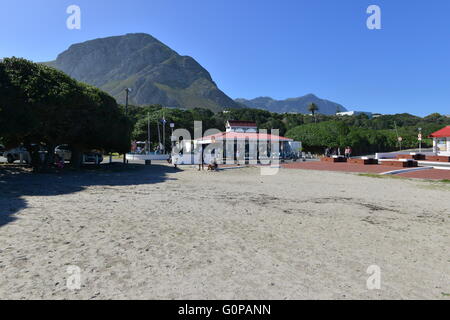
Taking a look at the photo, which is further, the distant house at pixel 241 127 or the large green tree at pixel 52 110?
the distant house at pixel 241 127

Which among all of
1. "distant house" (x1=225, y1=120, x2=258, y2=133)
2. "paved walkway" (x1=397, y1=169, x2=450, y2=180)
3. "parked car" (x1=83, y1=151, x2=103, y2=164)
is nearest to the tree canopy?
"parked car" (x1=83, y1=151, x2=103, y2=164)

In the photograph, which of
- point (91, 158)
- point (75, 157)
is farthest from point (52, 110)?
point (91, 158)

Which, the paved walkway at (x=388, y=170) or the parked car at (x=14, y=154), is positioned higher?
the parked car at (x=14, y=154)

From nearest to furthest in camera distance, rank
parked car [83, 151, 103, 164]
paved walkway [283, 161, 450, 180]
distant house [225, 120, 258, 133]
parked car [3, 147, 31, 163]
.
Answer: paved walkway [283, 161, 450, 180] → parked car [3, 147, 31, 163] → parked car [83, 151, 103, 164] → distant house [225, 120, 258, 133]

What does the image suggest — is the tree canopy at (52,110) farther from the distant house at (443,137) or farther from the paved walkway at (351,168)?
the distant house at (443,137)

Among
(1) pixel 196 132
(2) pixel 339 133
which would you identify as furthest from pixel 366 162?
(1) pixel 196 132

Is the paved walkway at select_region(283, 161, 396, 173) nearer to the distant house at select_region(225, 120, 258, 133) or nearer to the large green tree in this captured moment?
the large green tree

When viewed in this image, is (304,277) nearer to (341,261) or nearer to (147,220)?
(341,261)

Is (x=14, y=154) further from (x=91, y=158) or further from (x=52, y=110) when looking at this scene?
(x=52, y=110)

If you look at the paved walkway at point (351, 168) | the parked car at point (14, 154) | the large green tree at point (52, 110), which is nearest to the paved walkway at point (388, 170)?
the paved walkway at point (351, 168)

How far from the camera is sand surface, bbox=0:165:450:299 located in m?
3.69

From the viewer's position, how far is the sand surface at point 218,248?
3691 millimetres

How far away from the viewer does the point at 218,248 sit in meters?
5.23
